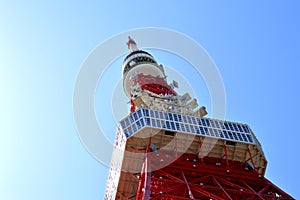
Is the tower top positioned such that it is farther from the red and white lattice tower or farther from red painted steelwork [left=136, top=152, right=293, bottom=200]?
red painted steelwork [left=136, top=152, right=293, bottom=200]

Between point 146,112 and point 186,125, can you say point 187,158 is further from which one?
point 146,112

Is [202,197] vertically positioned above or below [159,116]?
below

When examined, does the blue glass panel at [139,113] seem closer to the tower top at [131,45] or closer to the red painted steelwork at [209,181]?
the red painted steelwork at [209,181]

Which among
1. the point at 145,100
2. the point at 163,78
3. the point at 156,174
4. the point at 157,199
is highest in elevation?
the point at 163,78

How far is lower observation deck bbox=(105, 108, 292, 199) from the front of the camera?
1618 inches

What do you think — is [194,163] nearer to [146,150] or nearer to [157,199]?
[146,150]

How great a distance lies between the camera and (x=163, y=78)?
6619cm

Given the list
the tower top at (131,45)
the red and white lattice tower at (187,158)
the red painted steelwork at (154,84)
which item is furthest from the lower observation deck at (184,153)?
the tower top at (131,45)

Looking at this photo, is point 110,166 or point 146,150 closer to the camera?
point 146,150

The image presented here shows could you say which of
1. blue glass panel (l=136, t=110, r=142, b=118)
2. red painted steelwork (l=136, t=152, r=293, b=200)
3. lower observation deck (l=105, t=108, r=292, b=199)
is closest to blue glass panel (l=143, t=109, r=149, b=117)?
lower observation deck (l=105, t=108, r=292, b=199)

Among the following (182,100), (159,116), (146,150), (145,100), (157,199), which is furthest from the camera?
(182,100)

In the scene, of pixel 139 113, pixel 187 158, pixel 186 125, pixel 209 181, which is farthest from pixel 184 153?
pixel 139 113

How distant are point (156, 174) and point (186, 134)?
493 centimetres

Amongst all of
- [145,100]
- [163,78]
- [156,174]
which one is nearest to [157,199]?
[156,174]
